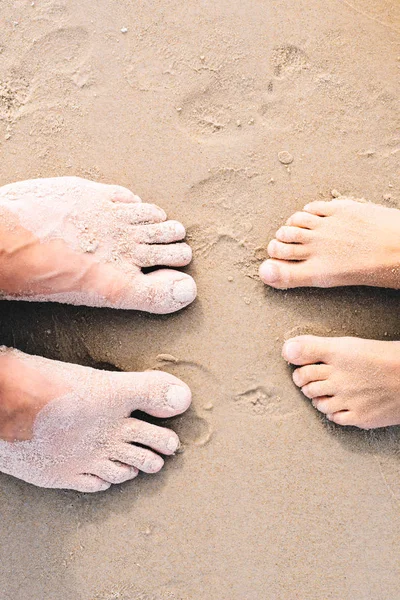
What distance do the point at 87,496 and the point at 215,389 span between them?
469 mm

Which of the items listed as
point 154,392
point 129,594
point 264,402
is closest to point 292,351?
point 264,402

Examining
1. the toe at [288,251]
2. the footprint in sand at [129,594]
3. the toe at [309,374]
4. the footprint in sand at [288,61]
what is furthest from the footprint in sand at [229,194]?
the footprint in sand at [129,594]

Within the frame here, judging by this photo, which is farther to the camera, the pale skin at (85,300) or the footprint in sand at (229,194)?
the footprint in sand at (229,194)

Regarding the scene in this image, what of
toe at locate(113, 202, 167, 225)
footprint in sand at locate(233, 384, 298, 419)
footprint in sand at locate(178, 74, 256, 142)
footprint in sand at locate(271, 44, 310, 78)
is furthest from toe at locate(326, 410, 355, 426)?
footprint in sand at locate(271, 44, 310, 78)

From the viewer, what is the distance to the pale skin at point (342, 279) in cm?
154

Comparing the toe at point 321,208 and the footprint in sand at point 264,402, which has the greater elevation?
the toe at point 321,208

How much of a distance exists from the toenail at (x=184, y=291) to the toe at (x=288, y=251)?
0.24m

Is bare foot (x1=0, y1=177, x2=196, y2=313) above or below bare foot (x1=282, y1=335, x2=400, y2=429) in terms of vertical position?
above

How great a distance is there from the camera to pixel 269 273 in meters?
1.54

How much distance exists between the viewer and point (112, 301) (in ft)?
5.03

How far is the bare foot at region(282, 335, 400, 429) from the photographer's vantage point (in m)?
1.55

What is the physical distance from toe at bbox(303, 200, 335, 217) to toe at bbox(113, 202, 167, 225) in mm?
424

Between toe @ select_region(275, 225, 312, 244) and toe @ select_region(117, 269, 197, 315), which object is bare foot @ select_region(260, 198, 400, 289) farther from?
toe @ select_region(117, 269, 197, 315)

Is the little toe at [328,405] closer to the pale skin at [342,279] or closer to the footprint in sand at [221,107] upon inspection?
the pale skin at [342,279]
